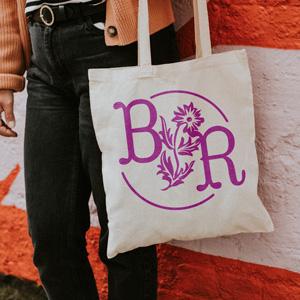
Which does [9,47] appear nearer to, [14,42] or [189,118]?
[14,42]

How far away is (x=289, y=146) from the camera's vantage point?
5.93 feet

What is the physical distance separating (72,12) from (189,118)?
1.22 ft

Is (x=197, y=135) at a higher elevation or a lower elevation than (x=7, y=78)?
lower

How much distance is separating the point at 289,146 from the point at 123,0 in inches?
24.1

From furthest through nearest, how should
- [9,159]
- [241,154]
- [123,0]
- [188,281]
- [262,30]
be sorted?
[9,159] → [188,281] → [262,30] → [241,154] → [123,0]

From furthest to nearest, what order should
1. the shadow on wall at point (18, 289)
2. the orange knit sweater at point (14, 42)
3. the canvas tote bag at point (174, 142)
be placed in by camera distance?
the shadow on wall at point (18, 289) → the orange knit sweater at point (14, 42) → the canvas tote bag at point (174, 142)

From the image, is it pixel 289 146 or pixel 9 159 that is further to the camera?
pixel 9 159

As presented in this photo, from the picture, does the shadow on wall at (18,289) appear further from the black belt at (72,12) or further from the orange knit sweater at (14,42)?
the black belt at (72,12)

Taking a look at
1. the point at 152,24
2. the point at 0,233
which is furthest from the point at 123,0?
the point at 0,233

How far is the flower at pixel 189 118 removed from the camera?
62.5 inches

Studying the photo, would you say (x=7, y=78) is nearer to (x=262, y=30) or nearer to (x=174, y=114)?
(x=174, y=114)

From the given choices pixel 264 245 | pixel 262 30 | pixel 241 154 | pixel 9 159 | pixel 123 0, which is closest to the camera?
pixel 123 0

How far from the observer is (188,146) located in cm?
161

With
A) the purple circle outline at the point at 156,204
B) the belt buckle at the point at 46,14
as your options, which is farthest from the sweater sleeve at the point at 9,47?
the purple circle outline at the point at 156,204
